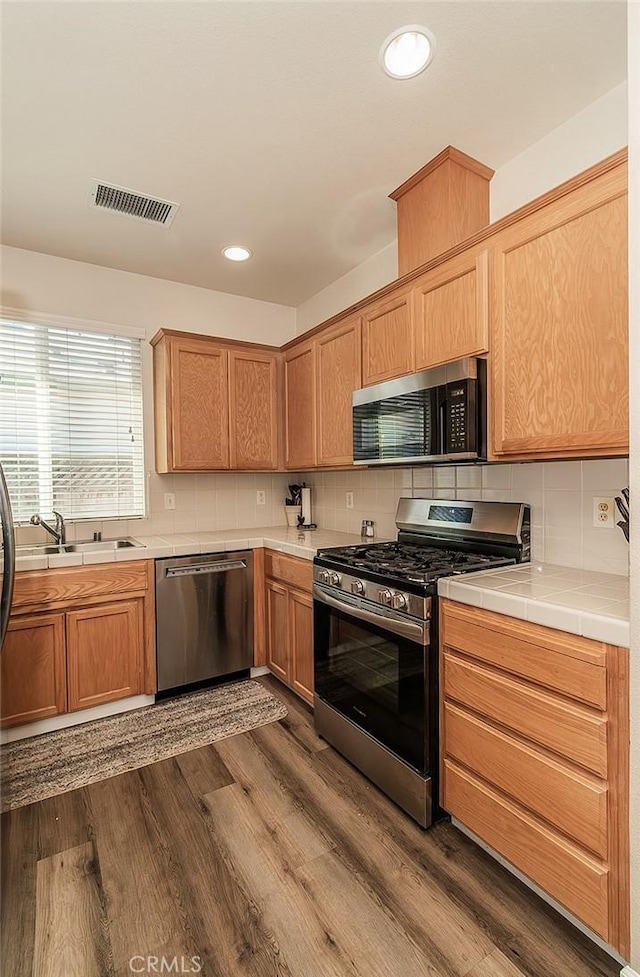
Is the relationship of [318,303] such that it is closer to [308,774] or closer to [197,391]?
[197,391]

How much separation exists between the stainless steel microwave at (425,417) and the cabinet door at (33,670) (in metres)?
1.87

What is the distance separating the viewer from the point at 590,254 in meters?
1.50

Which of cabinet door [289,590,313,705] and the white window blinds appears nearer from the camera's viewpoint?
cabinet door [289,590,313,705]

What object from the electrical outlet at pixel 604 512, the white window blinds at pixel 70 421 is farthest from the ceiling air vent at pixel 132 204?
the electrical outlet at pixel 604 512

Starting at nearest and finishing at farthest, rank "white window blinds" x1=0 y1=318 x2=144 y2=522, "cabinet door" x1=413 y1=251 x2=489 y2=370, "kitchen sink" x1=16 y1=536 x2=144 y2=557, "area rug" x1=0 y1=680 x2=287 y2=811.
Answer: "cabinet door" x1=413 y1=251 x2=489 y2=370, "area rug" x1=0 y1=680 x2=287 y2=811, "kitchen sink" x1=16 y1=536 x2=144 y2=557, "white window blinds" x1=0 y1=318 x2=144 y2=522

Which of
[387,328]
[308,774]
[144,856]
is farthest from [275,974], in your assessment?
[387,328]

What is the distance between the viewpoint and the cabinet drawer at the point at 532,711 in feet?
4.15

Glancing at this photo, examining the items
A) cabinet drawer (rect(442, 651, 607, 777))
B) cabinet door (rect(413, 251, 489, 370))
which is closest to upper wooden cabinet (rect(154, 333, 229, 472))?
cabinet door (rect(413, 251, 489, 370))

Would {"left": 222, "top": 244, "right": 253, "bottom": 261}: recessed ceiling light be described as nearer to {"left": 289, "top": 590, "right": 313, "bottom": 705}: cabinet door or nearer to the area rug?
{"left": 289, "top": 590, "right": 313, "bottom": 705}: cabinet door

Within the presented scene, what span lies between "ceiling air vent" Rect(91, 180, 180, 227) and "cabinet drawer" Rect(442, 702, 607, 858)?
106 inches

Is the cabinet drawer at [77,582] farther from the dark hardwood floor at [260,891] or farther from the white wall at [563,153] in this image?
the white wall at [563,153]

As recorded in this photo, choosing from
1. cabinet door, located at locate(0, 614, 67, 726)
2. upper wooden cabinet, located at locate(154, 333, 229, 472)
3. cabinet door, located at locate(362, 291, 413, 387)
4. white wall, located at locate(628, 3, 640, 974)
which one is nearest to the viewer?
white wall, located at locate(628, 3, 640, 974)

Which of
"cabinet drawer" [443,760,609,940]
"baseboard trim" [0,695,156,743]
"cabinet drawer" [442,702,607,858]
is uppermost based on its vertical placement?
"cabinet drawer" [442,702,607,858]

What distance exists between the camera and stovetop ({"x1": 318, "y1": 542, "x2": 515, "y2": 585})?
1.83m
